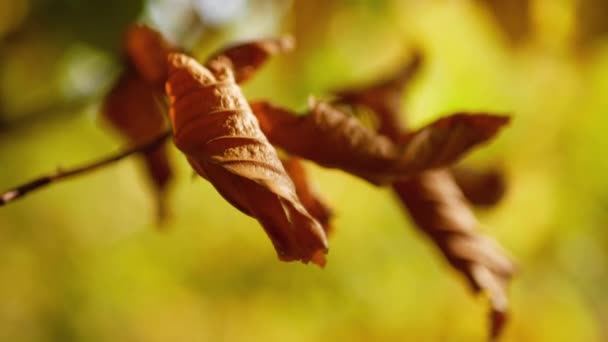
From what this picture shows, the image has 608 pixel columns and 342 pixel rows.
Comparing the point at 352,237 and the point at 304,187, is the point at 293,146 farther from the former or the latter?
the point at 352,237

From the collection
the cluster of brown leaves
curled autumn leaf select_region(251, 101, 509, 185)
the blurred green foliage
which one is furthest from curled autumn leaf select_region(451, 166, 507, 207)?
the blurred green foliage

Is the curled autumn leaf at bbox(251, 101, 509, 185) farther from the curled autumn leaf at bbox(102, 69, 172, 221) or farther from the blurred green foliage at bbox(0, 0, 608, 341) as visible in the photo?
the blurred green foliage at bbox(0, 0, 608, 341)

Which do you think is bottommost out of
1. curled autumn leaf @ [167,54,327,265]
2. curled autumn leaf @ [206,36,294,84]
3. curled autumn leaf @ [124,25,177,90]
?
curled autumn leaf @ [167,54,327,265]

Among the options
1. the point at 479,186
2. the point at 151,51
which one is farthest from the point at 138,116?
the point at 479,186

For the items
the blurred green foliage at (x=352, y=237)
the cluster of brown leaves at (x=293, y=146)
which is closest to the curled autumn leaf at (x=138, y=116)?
the cluster of brown leaves at (x=293, y=146)

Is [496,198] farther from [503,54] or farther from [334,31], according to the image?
[503,54]

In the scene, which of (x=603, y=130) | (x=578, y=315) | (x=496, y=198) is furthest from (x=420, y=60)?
(x=578, y=315)
